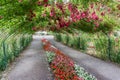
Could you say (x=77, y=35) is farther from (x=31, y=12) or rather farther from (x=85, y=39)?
(x=31, y=12)

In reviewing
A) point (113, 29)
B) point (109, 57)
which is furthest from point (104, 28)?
point (109, 57)

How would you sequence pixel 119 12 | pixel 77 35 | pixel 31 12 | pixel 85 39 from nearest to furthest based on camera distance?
pixel 31 12
pixel 119 12
pixel 85 39
pixel 77 35

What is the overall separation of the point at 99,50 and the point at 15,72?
8.45 metres

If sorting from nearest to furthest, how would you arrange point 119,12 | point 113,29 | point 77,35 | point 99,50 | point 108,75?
1. point 108,75
2. point 119,12
3. point 113,29
4. point 99,50
5. point 77,35

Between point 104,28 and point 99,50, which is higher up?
point 104,28

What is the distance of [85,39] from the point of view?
2877 cm

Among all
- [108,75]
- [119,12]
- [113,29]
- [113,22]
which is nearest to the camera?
[108,75]

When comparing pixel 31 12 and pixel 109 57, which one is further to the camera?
pixel 109 57

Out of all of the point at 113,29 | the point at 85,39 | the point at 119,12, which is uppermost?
the point at 119,12

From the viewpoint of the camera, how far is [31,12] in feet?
32.7

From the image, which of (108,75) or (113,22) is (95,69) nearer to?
(108,75)

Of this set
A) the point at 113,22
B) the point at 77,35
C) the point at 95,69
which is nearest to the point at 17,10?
the point at 95,69

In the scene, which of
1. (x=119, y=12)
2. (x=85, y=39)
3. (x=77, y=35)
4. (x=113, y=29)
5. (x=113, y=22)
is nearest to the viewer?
(x=119, y=12)

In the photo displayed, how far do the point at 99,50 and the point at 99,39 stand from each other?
802mm
